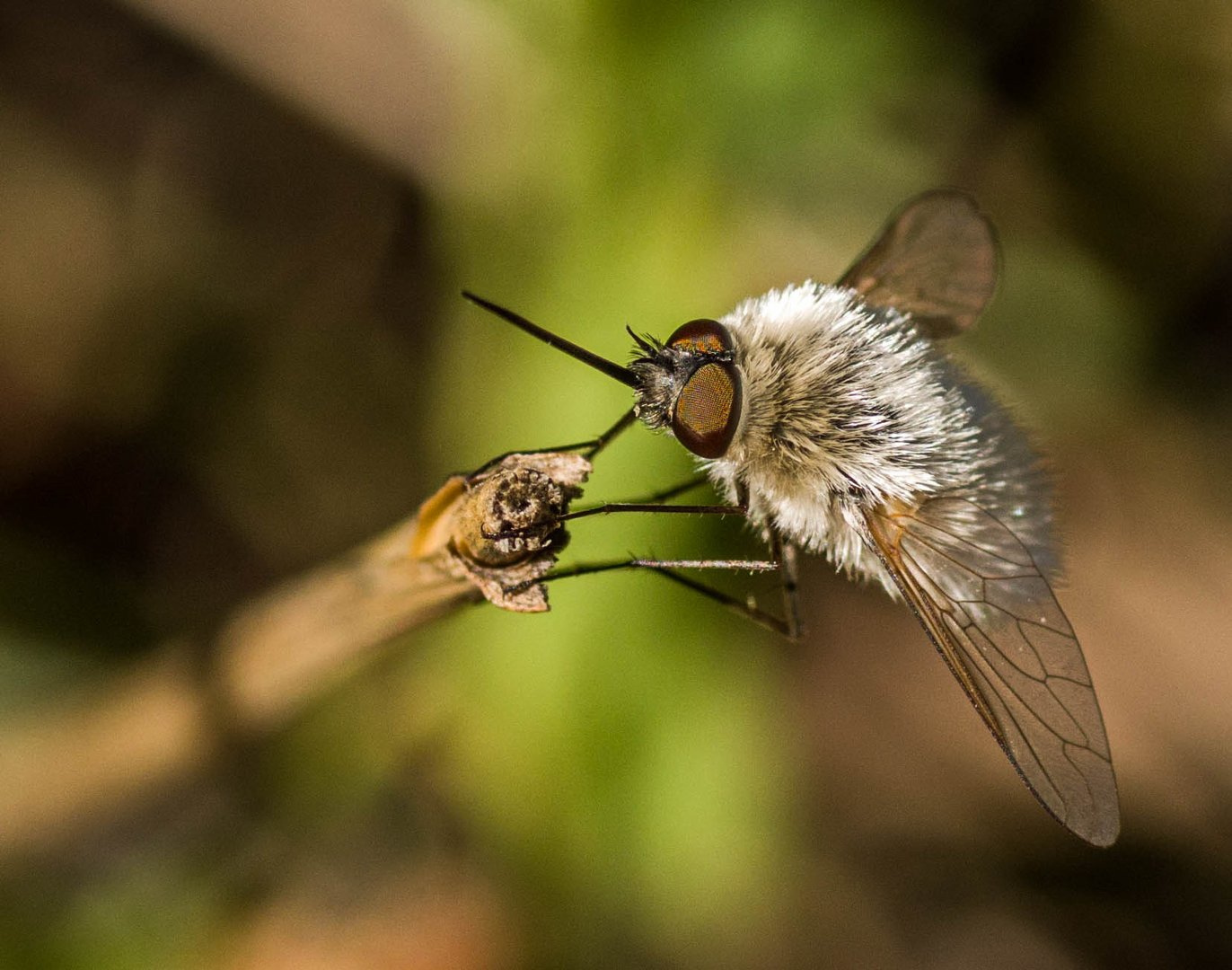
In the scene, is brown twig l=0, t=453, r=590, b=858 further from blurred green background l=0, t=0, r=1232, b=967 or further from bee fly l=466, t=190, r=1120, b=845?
bee fly l=466, t=190, r=1120, b=845

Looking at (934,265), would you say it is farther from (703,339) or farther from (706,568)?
(706,568)

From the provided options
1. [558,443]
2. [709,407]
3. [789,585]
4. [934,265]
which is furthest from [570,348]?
[558,443]

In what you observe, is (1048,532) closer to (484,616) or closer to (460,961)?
(484,616)

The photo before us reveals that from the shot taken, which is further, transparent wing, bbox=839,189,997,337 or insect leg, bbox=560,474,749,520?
transparent wing, bbox=839,189,997,337

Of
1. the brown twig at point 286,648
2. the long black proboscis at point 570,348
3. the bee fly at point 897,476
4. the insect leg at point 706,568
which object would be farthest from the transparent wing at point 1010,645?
the brown twig at point 286,648

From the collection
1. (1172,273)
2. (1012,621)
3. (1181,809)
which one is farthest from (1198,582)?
(1012,621)

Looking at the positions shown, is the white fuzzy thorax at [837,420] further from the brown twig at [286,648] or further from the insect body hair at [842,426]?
the brown twig at [286,648]

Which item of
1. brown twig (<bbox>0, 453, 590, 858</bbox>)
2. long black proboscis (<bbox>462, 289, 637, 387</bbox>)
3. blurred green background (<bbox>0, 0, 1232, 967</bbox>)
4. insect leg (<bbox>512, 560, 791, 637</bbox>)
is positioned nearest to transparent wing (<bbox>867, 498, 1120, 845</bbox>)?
insect leg (<bbox>512, 560, 791, 637</bbox>)
